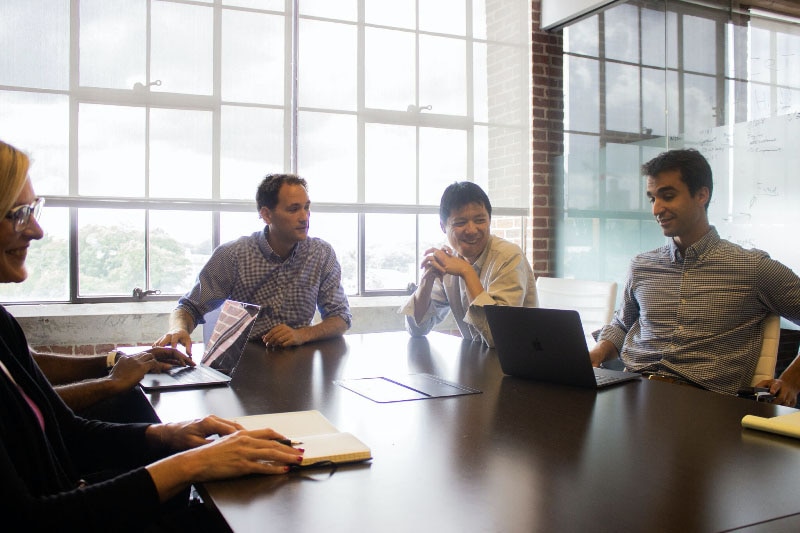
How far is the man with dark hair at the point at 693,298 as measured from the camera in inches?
86.8

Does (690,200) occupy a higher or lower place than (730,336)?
higher

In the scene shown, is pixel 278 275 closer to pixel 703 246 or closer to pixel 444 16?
pixel 703 246

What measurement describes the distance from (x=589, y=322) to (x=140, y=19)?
290 centimetres

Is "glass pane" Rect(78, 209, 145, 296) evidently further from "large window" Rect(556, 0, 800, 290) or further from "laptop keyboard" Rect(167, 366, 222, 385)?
"large window" Rect(556, 0, 800, 290)

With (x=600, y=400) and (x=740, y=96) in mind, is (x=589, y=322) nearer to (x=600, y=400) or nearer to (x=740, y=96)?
(x=600, y=400)

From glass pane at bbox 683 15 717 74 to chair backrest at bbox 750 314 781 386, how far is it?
2026mm

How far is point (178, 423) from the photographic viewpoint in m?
1.34

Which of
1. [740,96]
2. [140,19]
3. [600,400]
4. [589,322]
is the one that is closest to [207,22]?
[140,19]

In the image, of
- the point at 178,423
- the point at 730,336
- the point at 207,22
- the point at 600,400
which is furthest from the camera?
the point at 207,22

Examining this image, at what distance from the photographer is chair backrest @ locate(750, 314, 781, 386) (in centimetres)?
212

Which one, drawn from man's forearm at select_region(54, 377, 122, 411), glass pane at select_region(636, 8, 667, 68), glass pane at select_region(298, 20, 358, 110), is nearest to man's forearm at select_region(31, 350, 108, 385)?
man's forearm at select_region(54, 377, 122, 411)

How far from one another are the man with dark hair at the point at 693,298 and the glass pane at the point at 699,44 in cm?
167

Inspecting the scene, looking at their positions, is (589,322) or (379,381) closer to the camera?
(379,381)

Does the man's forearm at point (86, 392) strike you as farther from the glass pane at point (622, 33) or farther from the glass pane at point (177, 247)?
the glass pane at point (622, 33)
